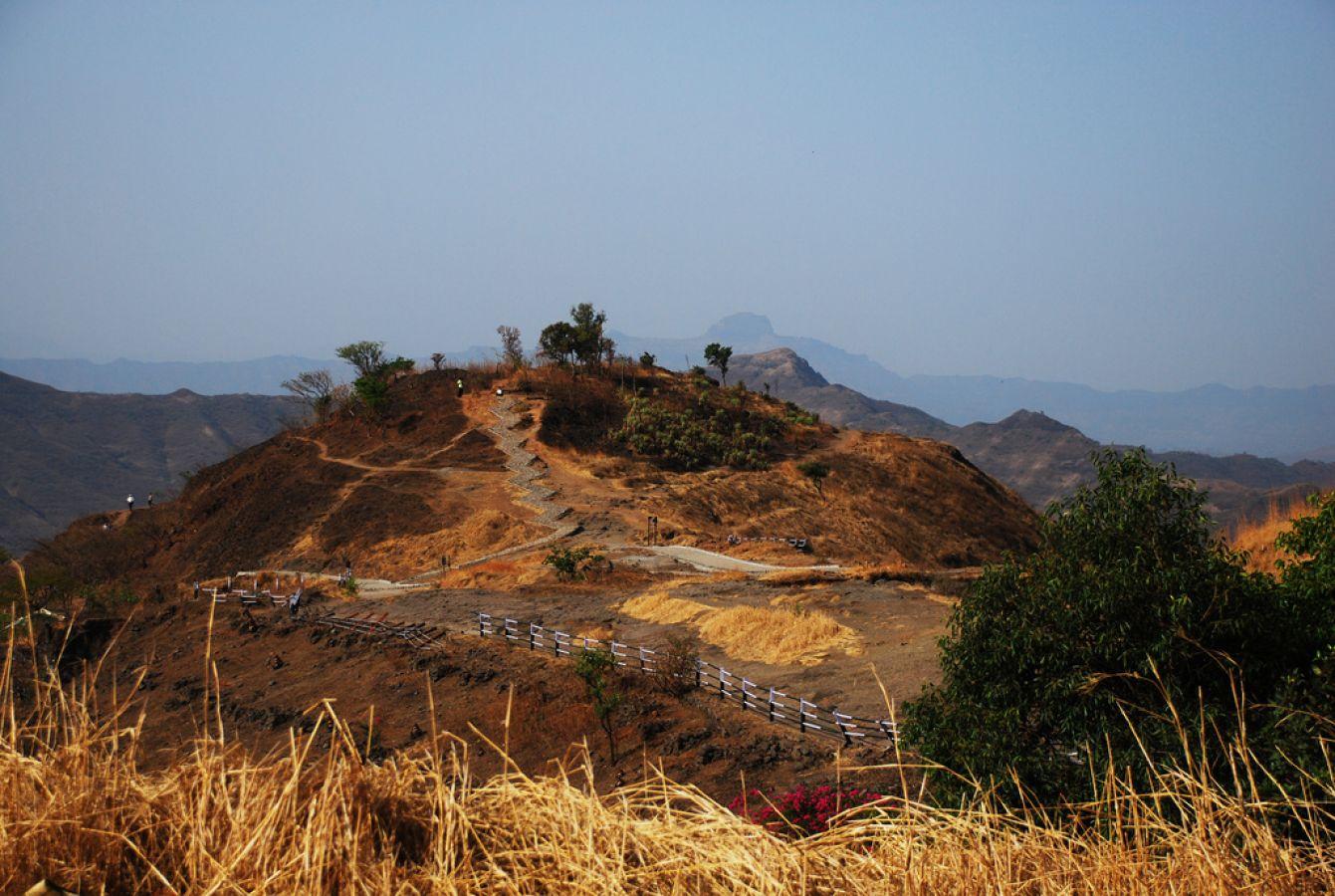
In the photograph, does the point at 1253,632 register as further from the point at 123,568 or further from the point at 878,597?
the point at 123,568

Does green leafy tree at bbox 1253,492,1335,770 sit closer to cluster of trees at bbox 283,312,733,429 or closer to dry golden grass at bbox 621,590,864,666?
dry golden grass at bbox 621,590,864,666

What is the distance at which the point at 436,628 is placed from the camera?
23719 millimetres

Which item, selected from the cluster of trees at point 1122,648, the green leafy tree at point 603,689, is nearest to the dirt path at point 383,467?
the green leafy tree at point 603,689

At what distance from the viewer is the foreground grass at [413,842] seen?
2727 mm

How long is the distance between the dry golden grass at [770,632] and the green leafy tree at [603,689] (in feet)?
12.0

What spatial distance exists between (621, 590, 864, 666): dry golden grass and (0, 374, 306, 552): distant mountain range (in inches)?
3649

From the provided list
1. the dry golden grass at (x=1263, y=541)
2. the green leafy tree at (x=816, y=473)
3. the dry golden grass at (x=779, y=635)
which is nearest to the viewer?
the dry golden grass at (x=779, y=635)

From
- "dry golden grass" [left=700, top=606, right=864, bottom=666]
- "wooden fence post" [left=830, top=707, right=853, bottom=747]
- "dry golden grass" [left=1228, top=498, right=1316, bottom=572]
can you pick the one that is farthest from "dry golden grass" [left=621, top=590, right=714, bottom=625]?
"dry golden grass" [left=1228, top=498, right=1316, bottom=572]

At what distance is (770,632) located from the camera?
2064 centimetres

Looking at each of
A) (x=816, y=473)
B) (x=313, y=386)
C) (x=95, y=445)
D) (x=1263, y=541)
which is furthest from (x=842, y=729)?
(x=95, y=445)

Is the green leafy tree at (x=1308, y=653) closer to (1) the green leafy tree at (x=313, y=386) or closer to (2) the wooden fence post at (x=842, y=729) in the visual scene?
(2) the wooden fence post at (x=842, y=729)

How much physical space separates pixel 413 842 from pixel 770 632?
18.2m

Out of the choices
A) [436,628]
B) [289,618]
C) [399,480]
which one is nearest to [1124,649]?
[436,628]

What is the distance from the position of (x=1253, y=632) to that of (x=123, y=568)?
172ft
